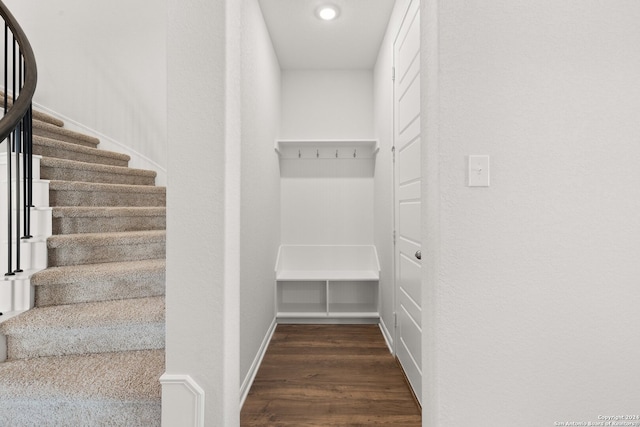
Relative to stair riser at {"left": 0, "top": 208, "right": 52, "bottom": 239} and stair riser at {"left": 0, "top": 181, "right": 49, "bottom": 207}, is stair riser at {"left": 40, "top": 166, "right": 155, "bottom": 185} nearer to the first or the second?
stair riser at {"left": 0, "top": 181, "right": 49, "bottom": 207}

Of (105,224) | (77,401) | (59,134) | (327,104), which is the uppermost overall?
(327,104)

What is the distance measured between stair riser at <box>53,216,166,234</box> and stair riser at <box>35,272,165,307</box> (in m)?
0.41

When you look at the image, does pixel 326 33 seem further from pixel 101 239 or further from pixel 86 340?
pixel 86 340

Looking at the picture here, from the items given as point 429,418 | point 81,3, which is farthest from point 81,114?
point 429,418

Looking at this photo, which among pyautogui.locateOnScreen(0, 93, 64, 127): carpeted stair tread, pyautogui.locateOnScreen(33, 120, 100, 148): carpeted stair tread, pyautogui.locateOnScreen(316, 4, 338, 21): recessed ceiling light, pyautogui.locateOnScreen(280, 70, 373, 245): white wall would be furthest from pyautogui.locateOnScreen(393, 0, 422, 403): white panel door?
pyautogui.locateOnScreen(0, 93, 64, 127): carpeted stair tread

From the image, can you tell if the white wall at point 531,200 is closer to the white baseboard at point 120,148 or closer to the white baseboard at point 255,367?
the white baseboard at point 255,367

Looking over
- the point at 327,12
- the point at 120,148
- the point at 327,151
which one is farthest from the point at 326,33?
the point at 120,148

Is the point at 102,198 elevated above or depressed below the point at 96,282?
above

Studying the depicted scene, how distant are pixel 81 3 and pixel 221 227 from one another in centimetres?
380

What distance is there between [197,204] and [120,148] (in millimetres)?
2855

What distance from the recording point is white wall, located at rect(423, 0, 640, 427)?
122cm

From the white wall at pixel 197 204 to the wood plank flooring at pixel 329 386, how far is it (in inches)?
34.2

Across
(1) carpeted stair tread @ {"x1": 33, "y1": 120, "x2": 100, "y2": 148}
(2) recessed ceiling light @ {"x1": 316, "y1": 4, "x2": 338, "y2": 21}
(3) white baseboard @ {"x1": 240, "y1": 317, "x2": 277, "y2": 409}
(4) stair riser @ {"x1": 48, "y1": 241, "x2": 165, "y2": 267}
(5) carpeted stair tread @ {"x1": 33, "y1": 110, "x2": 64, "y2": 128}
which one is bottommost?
(3) white baseboard @ {"x1": 240, "y1": 317, "x2": 277, "y2": 409}

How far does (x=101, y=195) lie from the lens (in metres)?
2.36
